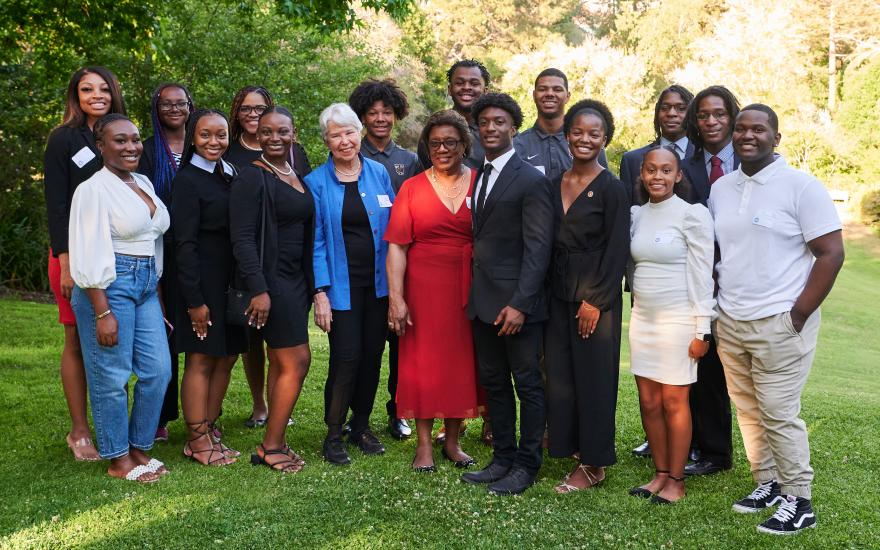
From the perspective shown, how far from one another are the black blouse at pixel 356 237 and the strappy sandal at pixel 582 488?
185cm

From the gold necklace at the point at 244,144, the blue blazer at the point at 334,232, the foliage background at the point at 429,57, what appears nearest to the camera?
the blue blazer at the point at 334,232

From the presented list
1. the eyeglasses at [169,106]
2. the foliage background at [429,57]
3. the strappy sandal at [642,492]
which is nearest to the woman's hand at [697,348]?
the strappy sandal at [642,492]

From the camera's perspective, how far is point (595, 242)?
5062 mm

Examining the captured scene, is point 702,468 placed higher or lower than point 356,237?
lower

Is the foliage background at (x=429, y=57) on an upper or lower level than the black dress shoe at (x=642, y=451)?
upper

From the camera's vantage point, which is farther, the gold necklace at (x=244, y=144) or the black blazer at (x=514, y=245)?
the gold necklace at (x=244, y=144)

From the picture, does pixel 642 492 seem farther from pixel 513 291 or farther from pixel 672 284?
pixel 513 291

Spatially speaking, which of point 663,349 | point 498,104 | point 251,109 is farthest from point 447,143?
point 663,349

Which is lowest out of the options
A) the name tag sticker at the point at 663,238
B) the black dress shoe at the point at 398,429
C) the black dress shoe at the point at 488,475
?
the black dress shoe at the point at 398,429

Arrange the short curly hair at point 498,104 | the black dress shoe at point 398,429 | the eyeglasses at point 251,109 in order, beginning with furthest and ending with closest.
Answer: the black dress shoe at point 398,429, the eyeglasses at point 251,109, the short curly hair at point 498,104

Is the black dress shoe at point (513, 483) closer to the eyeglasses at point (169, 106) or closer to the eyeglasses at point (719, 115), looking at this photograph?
the eyeglasses at point (719, 115)

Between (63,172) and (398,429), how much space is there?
3.05 metres

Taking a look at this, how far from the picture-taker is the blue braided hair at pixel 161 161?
5.75 metres

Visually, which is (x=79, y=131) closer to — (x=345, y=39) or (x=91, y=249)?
(x=91, y=249)
